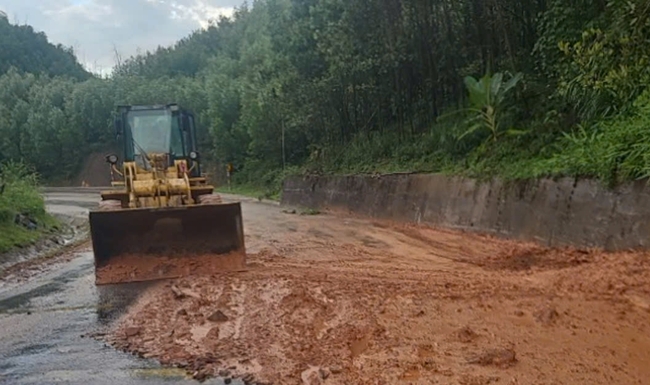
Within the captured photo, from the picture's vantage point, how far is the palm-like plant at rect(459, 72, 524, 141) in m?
15.6

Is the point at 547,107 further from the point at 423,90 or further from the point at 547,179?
the point at 423,90

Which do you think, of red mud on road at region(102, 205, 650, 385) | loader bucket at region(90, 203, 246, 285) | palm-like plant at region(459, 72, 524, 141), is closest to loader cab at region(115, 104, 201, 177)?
loader bucket at region(90, 203, 246, 285)

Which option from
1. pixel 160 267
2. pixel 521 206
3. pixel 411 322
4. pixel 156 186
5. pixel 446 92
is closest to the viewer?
pixel 411 322

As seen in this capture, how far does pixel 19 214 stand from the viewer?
16344 mm

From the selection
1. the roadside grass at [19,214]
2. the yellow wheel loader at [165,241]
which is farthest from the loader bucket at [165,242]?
the roadside grass at [19,214]

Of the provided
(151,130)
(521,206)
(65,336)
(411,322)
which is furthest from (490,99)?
(65,336)

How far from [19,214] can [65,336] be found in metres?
11.0

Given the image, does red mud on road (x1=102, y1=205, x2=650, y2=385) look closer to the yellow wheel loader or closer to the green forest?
the yellow wheel loader

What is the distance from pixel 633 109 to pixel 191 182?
8.52 metres

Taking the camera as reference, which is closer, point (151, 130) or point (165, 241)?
point (165, 241)

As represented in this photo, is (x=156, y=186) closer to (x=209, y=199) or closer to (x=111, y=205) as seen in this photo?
(x=111, y=205)

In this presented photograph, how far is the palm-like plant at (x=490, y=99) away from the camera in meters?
15.6

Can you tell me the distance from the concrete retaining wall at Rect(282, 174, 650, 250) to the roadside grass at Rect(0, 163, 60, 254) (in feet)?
32.0

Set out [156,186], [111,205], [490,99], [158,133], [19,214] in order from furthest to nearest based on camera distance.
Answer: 1. [19,214]
2. [490,99]
3. [158,133]
4. [111,205]
5. [156,186]
